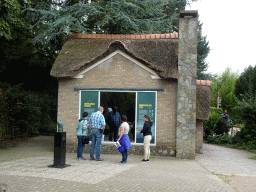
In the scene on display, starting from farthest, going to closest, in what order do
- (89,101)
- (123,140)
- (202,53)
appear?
(202,53) → (89,101) → (123,140)

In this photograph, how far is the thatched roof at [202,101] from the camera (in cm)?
1255

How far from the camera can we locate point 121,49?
11773mm

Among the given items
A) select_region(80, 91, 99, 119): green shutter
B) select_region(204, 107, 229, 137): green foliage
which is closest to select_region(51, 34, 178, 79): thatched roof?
select_region(80, 91, 99, 119): green shutter

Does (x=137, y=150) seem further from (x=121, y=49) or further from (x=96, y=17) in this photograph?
(x=96, y=17)

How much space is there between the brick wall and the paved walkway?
1.37 metres

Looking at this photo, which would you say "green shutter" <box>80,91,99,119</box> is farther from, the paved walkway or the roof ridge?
the roof ridge

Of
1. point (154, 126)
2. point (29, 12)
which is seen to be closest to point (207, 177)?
point (154, 126)

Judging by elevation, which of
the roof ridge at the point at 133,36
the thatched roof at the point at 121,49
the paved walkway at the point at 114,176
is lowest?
the paved walkway at the point at 114,176

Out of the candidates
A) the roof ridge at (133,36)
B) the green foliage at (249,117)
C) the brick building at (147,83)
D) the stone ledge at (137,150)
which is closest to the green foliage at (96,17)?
the roof ridge at (133,36)

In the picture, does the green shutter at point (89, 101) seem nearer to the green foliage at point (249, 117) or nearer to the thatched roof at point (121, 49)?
the thatched roof at point (121, 49)

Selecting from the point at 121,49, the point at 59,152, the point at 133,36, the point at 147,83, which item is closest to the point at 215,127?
the point at 147,83

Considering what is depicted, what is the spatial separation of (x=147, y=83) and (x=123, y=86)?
977 mm

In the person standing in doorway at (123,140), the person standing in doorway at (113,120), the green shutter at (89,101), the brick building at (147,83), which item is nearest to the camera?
the person standing in doorway at (123,140)

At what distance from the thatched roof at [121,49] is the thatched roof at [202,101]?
7.24 feet
